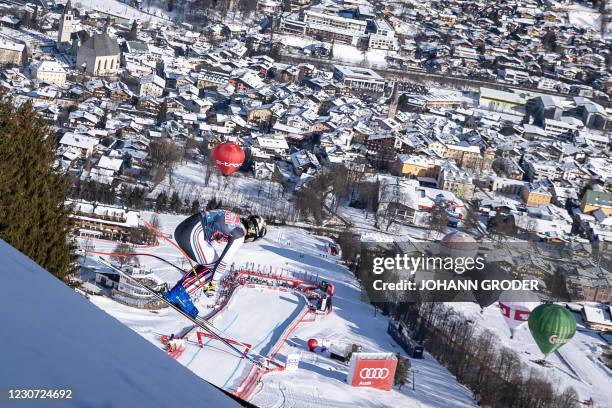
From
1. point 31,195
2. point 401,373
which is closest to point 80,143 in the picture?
point 401,373

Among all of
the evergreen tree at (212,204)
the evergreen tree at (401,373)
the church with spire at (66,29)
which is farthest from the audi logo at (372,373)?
the church with spire at (66,29)

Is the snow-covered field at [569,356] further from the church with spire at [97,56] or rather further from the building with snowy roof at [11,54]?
the building with snowy roof at [11,54]

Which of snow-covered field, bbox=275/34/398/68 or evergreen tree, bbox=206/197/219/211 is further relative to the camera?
snow-covered field, bbox=275/34/398/68

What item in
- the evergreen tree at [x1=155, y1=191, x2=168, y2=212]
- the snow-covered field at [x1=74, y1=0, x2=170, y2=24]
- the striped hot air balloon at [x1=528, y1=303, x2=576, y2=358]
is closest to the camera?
the striped hot air balloon at [x1=528, y1=303, x2=576, y2=358]

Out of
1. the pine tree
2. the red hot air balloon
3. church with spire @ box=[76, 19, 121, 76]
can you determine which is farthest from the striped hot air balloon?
church with spire @ box=[76, 19, 121, 76]

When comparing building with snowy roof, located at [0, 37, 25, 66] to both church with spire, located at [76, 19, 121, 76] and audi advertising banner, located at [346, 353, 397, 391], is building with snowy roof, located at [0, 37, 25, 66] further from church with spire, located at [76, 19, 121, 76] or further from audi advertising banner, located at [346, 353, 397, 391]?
audi advertising banner, located at [346, 353, 397, 391]

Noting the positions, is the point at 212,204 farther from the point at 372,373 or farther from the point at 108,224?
the point at 372,373
